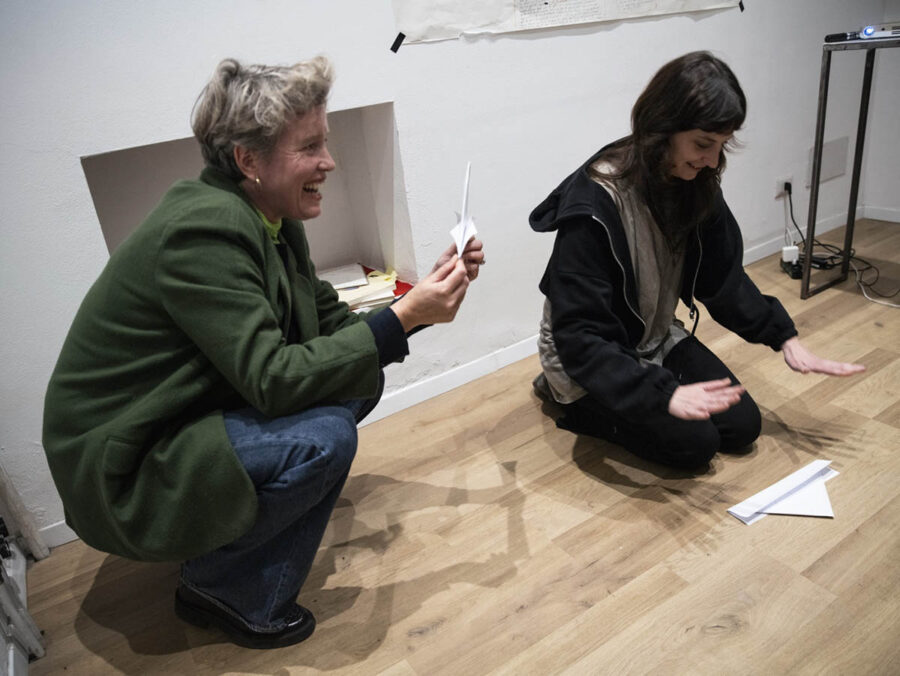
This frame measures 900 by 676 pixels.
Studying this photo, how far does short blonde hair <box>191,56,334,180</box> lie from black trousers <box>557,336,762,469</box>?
0.94 m

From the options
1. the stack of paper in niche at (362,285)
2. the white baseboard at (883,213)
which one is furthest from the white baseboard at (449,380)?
the white baseboard at (883,213)

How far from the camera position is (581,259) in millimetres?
1566

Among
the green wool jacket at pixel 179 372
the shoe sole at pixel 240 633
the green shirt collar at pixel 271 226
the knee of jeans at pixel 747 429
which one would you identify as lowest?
the shoe sole at pixel 240 633

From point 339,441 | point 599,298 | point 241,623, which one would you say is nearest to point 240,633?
point 241,623

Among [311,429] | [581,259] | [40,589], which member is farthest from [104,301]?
[581,259]

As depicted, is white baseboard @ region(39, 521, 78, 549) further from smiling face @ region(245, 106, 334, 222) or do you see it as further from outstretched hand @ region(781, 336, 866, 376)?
outstretched hand @ region(781, 336, 866, 376)

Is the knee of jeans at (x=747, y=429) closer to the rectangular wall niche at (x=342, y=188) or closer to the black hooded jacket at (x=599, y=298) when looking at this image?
the black hooded jacket at (x=599, y=298)

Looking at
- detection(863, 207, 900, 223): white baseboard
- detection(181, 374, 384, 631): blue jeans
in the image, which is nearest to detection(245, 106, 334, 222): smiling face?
detection(181, 374, 384, 631): blue jeans

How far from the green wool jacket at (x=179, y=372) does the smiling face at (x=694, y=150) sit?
0.76 metres

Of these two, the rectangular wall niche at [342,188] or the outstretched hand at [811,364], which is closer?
the outstretched hand at [811,364]

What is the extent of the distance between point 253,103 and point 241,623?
0.91m

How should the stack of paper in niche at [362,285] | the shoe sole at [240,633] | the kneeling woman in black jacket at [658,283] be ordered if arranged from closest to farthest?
1. the shoe sole at [240,633]
2. the kneeling woman in black jacket at [658,283]
3. the stack of paper in niche at [362,285]

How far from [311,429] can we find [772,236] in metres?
2.42

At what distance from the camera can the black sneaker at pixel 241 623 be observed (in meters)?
1.32
